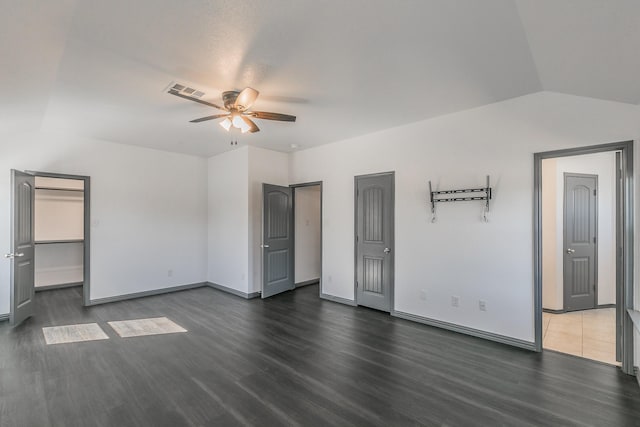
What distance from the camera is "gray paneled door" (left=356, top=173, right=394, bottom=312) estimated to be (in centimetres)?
443

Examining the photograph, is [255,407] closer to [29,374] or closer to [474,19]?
[29,374]

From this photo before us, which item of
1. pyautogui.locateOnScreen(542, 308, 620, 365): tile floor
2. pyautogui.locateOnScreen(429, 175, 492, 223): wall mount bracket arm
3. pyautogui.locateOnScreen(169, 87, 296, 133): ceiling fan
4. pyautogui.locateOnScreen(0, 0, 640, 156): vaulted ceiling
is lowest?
pyautogui.locateOnScreen(542, 308, 620, 365): tile floor

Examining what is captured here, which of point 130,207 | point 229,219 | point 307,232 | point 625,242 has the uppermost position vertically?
point 130,207

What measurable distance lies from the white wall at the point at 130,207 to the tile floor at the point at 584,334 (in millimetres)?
5925

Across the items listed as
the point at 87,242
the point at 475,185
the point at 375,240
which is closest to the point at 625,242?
the point at 475,185

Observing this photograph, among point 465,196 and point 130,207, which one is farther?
point 130,207

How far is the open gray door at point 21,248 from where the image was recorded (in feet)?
Answer: 12.8

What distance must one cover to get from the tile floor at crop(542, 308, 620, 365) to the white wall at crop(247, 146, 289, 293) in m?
4.26

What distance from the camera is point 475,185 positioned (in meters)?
3.62

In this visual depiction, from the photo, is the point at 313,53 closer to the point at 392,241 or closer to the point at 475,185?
the point at 475,185

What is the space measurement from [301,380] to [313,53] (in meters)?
2.74

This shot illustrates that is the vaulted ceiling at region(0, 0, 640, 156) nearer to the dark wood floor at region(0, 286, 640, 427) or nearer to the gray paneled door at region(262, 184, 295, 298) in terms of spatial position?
the gray paneled door at region(262, 184, 295, 298)

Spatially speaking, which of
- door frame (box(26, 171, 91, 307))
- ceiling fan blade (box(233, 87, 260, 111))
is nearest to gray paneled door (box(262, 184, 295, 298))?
ceiling fan blade (box(233, 87, 260, 111))

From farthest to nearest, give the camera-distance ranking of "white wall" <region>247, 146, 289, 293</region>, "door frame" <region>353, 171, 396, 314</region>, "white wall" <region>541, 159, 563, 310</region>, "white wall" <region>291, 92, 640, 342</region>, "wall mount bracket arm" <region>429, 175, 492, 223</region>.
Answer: "white wall" <region>247, 146, 289, 293</region>, "white wall" <region>541, 159, 563, 310</region>, "door frame" <region>353, 171, 396, 314</region>, "wall mount bracket arm" <region>429, 175, 492, 223</region>, "white wall" <region>291, 92, 640, 342</region>
